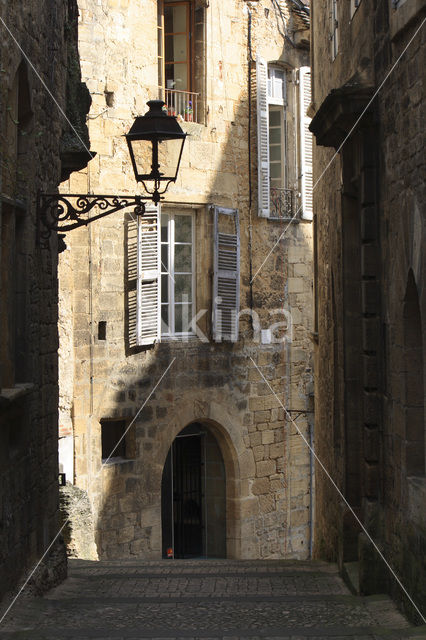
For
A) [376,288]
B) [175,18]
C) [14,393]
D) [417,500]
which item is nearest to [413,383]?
[417,500]

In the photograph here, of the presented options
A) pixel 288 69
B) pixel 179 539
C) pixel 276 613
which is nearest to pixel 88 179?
pixel 288 69

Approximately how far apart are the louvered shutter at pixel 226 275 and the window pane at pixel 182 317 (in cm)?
38

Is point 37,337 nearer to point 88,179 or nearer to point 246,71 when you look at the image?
point 88,179

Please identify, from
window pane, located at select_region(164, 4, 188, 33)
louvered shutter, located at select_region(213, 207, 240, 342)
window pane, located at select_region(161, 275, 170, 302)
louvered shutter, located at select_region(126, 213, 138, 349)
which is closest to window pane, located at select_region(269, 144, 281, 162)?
louvered shutter, located at select_region(213, 207, 240, 342)

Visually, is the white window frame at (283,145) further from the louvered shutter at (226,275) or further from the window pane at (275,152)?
the louvered shutter at (226,275)

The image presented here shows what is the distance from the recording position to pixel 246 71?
619 inches

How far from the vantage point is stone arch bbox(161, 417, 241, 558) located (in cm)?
1543

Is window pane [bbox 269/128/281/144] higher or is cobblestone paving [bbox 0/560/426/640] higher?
window pane [bbox 269/128/281/144]

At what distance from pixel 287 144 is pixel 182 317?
3531mm

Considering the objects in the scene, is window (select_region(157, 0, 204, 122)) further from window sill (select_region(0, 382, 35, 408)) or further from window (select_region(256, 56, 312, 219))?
window sill (select_region(0, 382, 35, 408))

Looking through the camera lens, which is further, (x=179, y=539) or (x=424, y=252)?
(x=179, y=539)

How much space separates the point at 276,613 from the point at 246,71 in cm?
1050

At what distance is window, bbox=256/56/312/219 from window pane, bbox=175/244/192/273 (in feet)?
5.44

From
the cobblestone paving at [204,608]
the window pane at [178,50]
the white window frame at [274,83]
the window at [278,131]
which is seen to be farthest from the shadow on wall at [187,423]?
the cobblestone paving at [204,608]
